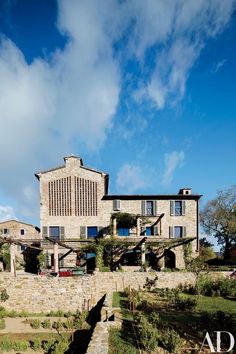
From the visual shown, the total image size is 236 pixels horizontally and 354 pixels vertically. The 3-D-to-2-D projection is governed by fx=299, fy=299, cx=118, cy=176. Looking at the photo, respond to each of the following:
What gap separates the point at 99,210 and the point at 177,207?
910cm

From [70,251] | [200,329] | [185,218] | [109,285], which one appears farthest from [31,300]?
[185,218]

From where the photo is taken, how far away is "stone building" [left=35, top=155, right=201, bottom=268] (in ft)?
111

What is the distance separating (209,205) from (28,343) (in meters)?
36.4

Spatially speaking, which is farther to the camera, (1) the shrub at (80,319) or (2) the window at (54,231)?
(2) the window at (54,231)

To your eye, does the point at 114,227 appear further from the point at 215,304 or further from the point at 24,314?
the point at 215,304

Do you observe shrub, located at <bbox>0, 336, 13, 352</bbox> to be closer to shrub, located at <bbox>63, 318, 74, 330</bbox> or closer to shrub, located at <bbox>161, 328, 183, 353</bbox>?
shrub, located at <bbox>63, 318, 74, 330</bbox>

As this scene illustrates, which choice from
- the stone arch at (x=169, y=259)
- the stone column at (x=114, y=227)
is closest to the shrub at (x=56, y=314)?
the stone column at (x=114, y=227)

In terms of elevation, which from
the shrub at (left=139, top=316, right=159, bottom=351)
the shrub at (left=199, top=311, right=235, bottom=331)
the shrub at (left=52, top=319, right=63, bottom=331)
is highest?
the shrub at (left=139, top=316, right=159, bottom=351)

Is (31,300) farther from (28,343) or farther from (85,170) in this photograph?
(85,170)

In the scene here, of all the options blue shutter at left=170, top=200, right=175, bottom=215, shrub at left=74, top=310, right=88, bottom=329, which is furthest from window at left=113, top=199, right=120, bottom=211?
shrub at left=74, top=310, right=88, bottom=329

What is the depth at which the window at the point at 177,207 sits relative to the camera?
3462cm

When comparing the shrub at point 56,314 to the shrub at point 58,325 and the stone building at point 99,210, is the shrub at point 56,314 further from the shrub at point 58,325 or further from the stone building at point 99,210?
the stone building at point 99,210

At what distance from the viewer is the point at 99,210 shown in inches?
1356

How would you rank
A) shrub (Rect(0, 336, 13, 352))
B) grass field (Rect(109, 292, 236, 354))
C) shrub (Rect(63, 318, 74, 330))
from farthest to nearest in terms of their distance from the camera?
shrub (Rect(63, 318, 74, 330)), shrub (Rect(0, 336, 13, 352)), grass field (Rect(109, 292, 236, 354))
